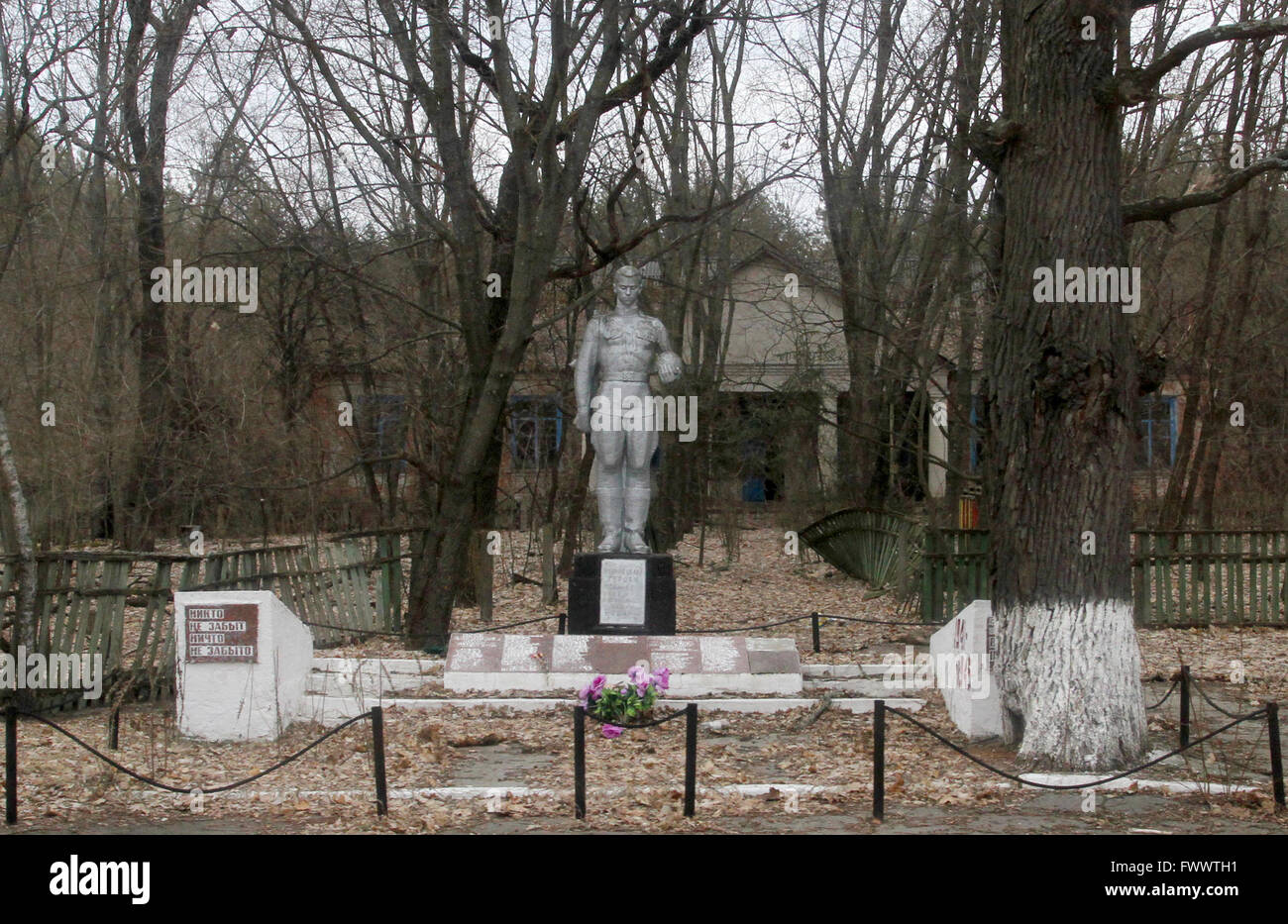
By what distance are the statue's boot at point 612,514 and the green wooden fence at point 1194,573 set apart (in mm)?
5192

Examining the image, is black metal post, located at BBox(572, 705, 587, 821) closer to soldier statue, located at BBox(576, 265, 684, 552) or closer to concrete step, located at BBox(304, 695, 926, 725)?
concrete step, located at BBox(304, 695, 926, 725)

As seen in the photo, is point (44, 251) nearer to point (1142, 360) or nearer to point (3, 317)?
point (3, 317)

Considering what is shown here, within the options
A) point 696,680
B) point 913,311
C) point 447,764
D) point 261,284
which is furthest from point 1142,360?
point 261,284

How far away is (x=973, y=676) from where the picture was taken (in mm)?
9898

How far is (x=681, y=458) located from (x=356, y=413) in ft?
23.1

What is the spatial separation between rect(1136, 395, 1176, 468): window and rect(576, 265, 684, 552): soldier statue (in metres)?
13.9

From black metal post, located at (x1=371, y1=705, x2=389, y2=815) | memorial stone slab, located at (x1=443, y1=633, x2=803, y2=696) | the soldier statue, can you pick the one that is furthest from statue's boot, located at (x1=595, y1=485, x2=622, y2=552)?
black metal post, located at (x1=371, y1=705, x2=389, y2=815)

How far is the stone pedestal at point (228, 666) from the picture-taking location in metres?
10.1

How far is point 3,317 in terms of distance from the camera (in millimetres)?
19156

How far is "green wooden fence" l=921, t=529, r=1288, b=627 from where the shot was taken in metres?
16.4

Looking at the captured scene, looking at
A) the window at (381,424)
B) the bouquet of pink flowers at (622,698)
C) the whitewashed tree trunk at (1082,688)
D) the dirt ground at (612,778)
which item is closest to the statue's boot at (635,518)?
the dirt ground at (612,778)

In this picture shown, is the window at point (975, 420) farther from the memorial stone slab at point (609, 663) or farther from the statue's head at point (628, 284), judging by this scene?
the statue's head at point (628, 284)

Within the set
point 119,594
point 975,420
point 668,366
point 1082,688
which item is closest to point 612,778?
point 1082,688

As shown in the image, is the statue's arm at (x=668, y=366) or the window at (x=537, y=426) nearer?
the statue's arm at (x=668, y=366)
